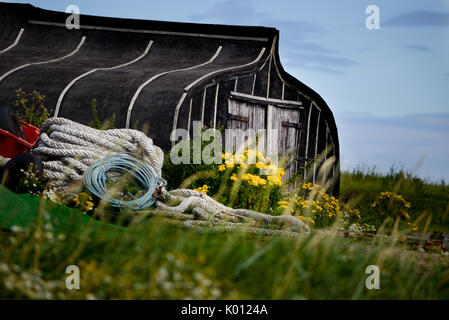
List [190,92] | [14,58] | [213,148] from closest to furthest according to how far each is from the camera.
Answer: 1. [213,148]
2. [190,92]
3. [14,58]

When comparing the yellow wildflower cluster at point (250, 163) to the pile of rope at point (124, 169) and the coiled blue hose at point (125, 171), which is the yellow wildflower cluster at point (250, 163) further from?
the coiled blue hose at point (125, 171)

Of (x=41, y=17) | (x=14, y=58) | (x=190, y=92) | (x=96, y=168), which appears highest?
(x=41, y=17)

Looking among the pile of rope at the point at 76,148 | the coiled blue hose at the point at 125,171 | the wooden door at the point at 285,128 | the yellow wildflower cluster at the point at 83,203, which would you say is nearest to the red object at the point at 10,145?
the pile of rope at the point at 76,148

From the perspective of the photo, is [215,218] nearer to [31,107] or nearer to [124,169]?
[124,169]

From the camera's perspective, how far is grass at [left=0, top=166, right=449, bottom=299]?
3506 mm

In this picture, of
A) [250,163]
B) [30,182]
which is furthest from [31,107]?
[30,182]

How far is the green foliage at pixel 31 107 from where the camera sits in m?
10.6

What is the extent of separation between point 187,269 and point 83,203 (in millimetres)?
2998

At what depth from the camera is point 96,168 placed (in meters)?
6.90

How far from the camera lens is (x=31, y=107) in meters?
11.4

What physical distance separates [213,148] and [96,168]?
9.82 ft
